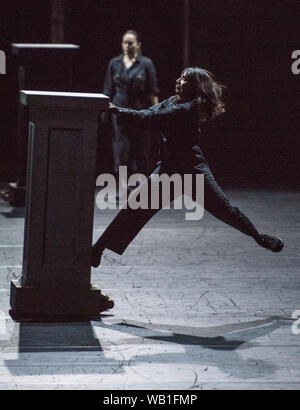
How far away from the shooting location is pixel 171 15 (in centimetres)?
1600

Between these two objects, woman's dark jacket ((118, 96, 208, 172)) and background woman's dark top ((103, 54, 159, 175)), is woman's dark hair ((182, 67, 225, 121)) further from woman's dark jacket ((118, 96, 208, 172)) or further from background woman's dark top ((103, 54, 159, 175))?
background woman's dark top ((103, 54, 159, 175))

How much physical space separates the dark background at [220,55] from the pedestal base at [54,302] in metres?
7.79

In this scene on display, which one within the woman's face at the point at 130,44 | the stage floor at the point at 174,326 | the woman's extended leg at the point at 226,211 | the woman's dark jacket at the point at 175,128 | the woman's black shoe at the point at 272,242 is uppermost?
the woman's face at the point at 130,44

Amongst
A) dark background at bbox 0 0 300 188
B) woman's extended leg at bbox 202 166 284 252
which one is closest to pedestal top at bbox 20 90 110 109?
woman's extended leg at bbox 202 166 284 252

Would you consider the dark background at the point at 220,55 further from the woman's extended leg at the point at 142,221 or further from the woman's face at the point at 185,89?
the woman's face at the point at 185,89

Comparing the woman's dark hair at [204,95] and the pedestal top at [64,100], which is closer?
the pedestal top at [64,100]

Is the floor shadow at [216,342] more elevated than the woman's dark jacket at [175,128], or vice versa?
the woman's dark jacket at [175,128]

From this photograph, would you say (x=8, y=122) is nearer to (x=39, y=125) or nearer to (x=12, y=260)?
(x=12, y=260)

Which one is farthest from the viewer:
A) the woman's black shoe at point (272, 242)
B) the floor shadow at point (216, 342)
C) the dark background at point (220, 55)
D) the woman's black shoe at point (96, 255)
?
the dark background at point (220, 55)

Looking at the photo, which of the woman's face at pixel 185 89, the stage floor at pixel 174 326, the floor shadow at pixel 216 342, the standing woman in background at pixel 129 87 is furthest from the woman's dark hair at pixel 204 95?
the standing woman in background at pixel 129 87

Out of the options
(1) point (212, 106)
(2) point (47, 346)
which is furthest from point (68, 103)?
(2) point (47, 346)

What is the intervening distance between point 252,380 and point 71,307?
179cm

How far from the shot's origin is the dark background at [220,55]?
15648 millimetres

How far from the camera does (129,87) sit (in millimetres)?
13617
